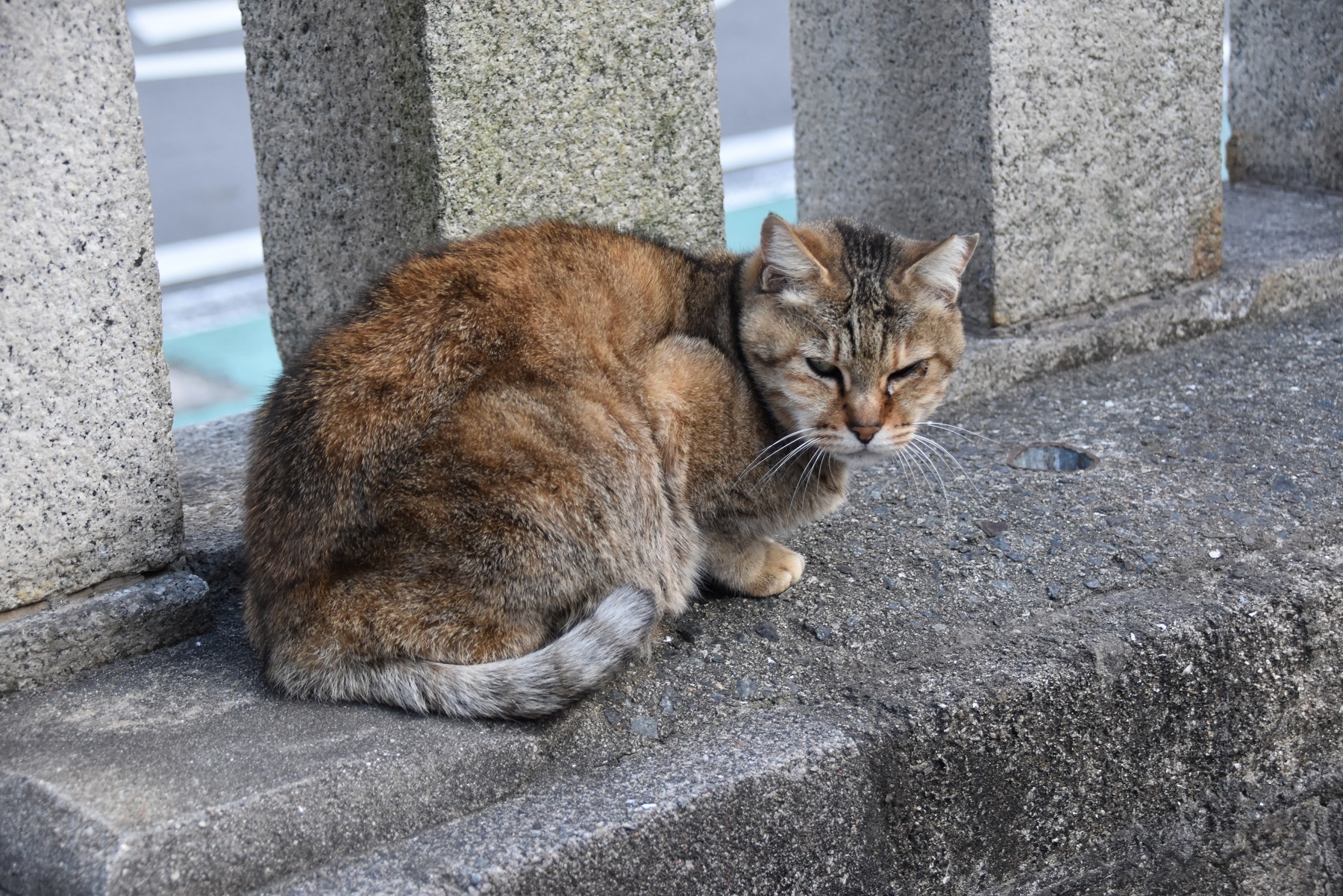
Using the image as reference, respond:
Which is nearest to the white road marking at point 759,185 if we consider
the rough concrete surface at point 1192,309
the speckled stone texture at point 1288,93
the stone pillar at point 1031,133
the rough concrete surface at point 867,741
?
the speckled stone texture at point 1288,93

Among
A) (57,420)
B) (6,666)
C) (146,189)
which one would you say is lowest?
(6,666)

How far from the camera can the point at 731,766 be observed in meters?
1.98

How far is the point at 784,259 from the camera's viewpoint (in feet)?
7.77

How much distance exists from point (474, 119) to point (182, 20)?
9.58 m

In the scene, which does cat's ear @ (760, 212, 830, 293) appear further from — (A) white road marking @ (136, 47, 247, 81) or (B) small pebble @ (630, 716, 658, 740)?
(A) white road marking @ (136, 47, 247, 81)

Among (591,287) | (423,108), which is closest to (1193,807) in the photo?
(591,287)

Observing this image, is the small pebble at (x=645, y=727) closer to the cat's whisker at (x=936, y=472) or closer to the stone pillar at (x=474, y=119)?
the cat's whisker at (x=936, y=472)

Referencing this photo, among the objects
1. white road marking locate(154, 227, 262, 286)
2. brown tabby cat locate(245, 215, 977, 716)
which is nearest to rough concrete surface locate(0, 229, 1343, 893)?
brown tabby cat locate(245, 215, 977, 716)

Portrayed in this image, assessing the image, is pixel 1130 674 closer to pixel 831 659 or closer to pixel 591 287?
pixel 831 659

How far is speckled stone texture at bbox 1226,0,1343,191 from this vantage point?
431cm

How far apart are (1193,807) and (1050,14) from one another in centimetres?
201

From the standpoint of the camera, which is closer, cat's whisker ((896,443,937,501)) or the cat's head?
the cat's head

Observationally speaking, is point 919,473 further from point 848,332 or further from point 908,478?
point 848,332

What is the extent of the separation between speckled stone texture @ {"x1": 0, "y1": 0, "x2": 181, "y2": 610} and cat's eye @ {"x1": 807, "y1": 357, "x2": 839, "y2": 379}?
1.19m
